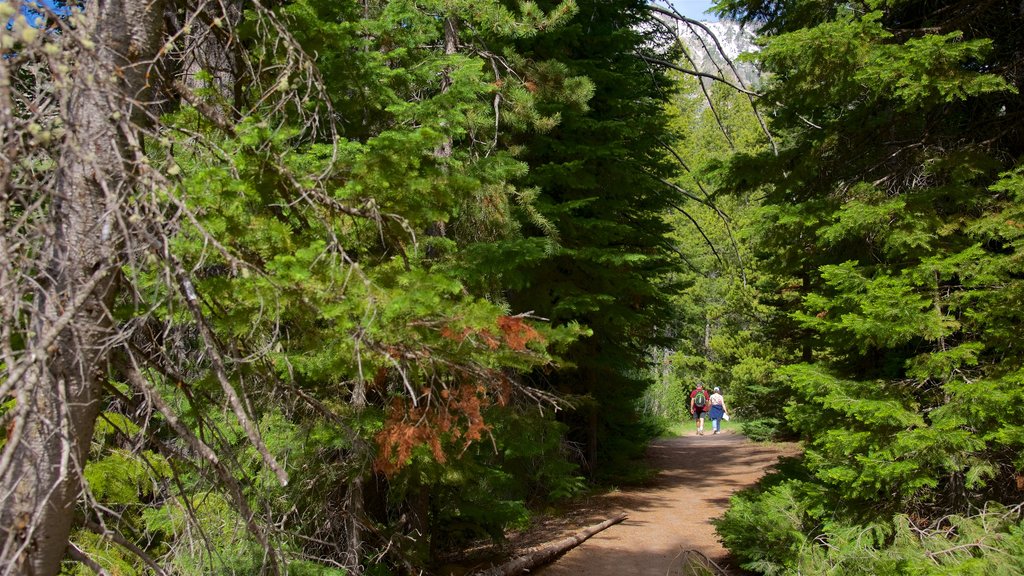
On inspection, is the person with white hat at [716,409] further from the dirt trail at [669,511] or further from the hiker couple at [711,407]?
the dirt trail at [669,511]

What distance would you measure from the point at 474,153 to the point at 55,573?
17.8ft

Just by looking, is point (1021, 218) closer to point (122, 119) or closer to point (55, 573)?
point (122, 119)

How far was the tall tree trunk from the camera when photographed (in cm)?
224

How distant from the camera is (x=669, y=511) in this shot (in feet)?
36.2

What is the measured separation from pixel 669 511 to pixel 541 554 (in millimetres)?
3633

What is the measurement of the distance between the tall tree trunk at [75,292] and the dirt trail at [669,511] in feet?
19.4

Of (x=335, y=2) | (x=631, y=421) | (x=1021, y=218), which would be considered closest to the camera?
(x=335, y=2)

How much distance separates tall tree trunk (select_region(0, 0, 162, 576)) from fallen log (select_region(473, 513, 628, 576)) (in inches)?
204

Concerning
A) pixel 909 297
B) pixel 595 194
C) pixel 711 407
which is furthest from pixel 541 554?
pixel 711 407

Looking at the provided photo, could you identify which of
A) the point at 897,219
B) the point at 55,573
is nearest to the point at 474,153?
the point at 897,219

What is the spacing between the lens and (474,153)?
7.19 m

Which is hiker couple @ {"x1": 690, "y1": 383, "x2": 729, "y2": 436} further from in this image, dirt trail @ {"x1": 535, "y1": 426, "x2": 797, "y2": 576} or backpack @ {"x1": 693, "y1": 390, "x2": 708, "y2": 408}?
dirt trail @ {"x1": 535, "y1": 426, "x2": 797, "y2": 576}

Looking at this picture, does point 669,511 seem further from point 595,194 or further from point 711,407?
A: point 711,407

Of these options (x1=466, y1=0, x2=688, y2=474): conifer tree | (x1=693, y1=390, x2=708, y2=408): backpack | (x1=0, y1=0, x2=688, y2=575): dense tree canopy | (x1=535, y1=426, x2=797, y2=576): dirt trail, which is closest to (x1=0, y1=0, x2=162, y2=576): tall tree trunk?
(x1=0, y1=0, x2=688, y2=575): dense tree canopy
